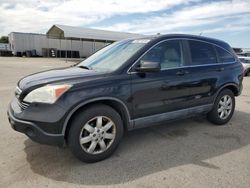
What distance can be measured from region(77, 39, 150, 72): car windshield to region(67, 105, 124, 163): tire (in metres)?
0.70

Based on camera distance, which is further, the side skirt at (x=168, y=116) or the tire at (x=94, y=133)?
the side skirt at (x=168, y=116)

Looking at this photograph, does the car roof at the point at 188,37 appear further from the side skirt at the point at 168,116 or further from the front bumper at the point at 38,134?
the front bumper at the point at 38,134

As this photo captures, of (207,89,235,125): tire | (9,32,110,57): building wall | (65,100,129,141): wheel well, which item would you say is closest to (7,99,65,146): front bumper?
(65,100,129,141): wheel well

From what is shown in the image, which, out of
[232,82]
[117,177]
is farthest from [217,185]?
[232,82]

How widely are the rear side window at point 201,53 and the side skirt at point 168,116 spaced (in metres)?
0.87

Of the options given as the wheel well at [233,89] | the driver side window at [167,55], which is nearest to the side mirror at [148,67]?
the driver side window at [167,55]

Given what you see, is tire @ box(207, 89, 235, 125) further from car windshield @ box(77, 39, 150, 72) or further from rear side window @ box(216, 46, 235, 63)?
car windshield @ box(77, 39, 150, 72)

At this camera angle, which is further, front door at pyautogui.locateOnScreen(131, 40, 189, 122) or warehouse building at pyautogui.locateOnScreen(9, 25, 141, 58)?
warehouse building at pyautogui.locateOnScreen(9, 25, 141, 58)

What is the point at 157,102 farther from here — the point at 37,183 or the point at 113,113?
the point at 37,183

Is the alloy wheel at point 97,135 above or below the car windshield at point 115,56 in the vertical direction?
below

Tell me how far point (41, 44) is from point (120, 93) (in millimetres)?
40859

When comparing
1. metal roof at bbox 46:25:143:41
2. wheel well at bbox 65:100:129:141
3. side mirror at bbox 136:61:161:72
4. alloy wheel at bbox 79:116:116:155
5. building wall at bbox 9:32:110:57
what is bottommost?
alloy wheel at bbox 79:116:116:155

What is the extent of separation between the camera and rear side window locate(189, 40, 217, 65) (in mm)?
4176

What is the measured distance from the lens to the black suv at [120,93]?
2863 millimetres
